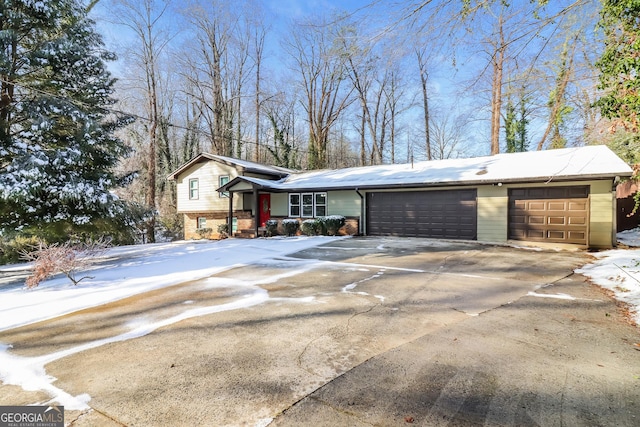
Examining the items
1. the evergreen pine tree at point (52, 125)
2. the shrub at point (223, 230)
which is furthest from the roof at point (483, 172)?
the evergreen pine tree at point (52, 125)

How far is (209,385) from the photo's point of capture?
2596mm

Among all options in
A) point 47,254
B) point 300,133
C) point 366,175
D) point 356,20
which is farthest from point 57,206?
point 300,133

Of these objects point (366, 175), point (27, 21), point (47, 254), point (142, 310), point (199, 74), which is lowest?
point (142, 310)

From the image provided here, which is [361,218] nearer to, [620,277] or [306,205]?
[306,205]

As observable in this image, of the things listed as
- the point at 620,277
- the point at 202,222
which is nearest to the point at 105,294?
the point at 620,277

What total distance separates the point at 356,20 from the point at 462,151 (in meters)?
29.4

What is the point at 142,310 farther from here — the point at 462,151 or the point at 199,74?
the point at 462,151

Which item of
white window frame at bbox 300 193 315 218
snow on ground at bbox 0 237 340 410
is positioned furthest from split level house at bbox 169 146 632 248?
snow on ground at bbox 0 237 340 410

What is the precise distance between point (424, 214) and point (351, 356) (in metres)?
10.8

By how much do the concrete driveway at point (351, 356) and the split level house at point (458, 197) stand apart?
19.0ft

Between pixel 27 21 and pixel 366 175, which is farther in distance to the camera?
pixel 366 175

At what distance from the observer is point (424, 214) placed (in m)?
13.0

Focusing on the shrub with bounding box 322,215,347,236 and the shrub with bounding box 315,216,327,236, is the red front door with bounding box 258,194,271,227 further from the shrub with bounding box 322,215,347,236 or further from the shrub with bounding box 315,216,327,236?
the shrub with bounding box 322,215,347,236

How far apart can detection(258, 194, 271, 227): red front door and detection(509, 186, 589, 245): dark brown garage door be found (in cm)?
1189
